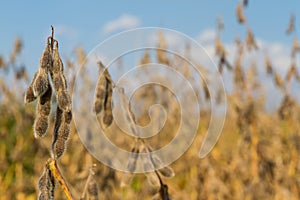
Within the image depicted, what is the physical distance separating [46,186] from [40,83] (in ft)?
0.71

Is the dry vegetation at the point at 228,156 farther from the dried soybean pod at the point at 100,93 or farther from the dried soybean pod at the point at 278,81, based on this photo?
the dried soybean pod at the point at 100,93

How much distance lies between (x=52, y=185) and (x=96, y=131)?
6.25 feet

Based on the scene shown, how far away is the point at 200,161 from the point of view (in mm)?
3648

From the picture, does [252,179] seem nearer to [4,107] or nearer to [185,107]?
[185,107]

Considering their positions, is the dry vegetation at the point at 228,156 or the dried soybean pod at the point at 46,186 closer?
the dried soybean pod at the point at 46,186

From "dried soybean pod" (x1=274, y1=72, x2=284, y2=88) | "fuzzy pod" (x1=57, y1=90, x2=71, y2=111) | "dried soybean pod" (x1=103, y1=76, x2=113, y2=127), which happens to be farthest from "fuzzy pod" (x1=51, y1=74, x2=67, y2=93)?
"dried soybean pod" (x1=274, y1=72, x2=284, y2=88)

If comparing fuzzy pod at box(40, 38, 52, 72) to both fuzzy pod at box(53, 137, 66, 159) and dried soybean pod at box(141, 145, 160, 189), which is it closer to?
fuzzy pod at box(53, 137, 66, 159)

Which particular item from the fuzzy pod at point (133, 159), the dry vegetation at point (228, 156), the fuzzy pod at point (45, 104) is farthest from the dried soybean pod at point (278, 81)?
the fuzzy pod at point (45, 104)

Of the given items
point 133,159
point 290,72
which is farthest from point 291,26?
point 133,159

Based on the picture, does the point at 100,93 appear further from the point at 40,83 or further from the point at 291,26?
the point at 291,26

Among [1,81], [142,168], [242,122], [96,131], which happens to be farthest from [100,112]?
[1,81]

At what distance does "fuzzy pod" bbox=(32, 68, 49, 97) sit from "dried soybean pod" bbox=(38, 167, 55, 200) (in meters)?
0.16

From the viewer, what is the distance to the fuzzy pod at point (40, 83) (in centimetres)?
108

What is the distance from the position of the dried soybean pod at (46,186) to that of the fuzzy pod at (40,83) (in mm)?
164
